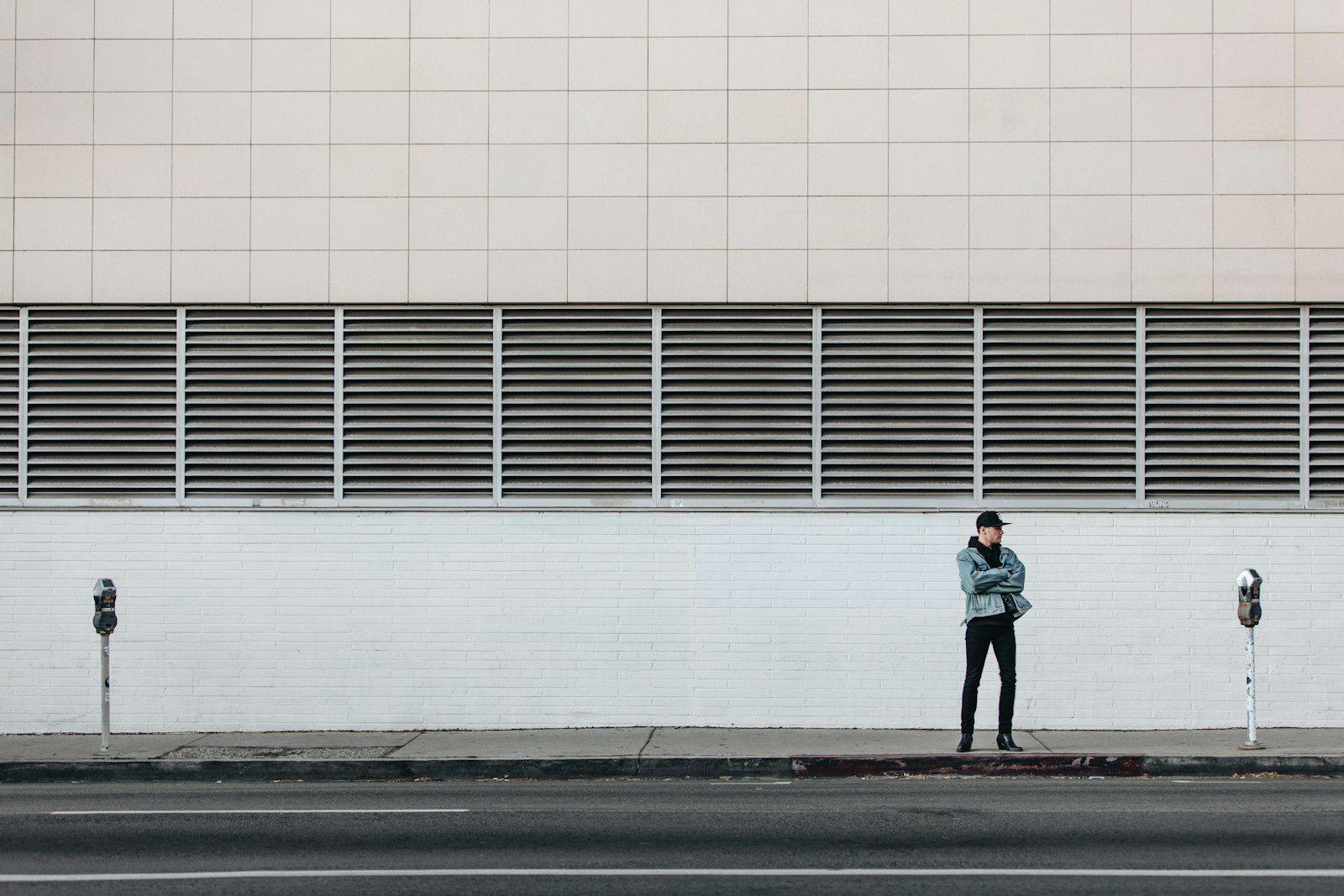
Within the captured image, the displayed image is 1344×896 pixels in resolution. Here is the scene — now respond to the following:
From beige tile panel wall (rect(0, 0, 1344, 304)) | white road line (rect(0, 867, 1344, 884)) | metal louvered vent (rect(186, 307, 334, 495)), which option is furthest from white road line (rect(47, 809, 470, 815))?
beige tile panel wall (rect(0, 0, 1344, 304))

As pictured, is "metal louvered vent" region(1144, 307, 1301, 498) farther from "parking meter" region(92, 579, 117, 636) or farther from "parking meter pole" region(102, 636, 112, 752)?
"parking meter pole" region(102, 636, 112, 752)

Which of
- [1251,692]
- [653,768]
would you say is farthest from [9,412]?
[1251,692]

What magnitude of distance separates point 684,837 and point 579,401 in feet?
17.7

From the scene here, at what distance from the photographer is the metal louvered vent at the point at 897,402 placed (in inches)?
507

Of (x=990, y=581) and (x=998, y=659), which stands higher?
(x=990, y=581)

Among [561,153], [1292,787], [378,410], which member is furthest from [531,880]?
[561,153]

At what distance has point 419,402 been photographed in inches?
512

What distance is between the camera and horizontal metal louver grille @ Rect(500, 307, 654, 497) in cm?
1298

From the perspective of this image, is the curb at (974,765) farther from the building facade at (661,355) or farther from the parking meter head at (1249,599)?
the building facade at (661,355)

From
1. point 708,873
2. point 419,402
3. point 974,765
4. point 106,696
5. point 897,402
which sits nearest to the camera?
point 708,873

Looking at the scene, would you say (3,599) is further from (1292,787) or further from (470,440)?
(1292,787)

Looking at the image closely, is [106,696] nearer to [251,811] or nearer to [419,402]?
[251,811]

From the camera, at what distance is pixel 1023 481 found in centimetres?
1284

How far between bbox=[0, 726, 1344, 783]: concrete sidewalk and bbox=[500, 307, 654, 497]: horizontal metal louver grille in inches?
96.5
